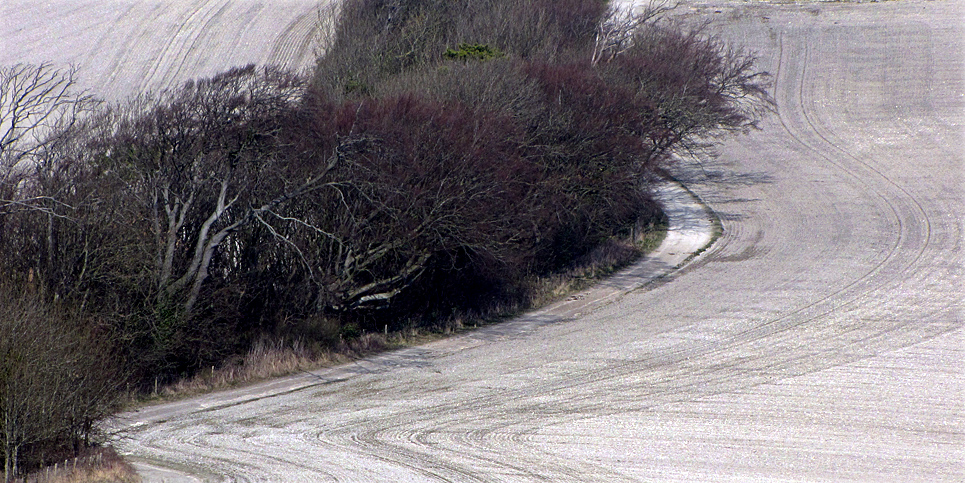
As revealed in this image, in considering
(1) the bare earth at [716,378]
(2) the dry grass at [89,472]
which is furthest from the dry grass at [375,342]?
(2) the dry grass at [89,472]

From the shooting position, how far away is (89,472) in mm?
11023

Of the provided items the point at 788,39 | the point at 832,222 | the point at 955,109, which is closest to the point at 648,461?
the point at 832,222

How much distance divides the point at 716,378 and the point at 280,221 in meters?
10.0

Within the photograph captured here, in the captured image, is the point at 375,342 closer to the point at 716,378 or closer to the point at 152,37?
the point at 716,378

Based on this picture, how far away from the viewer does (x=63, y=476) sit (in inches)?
427

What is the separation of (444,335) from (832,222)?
17.1 meters

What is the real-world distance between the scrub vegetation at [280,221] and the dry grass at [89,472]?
0.72ft

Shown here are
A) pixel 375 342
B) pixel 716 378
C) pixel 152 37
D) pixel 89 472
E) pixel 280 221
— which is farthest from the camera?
pixel 152 37

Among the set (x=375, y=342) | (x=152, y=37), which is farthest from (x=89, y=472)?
(x=152, y=37)

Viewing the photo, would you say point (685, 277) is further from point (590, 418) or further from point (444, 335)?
point (590, 418)

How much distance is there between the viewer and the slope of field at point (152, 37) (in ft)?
173

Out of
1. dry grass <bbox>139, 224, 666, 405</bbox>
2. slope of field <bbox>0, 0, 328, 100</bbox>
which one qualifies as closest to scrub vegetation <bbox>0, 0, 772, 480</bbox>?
dry grass <bbox>139, 224, 666, 405</bbox>

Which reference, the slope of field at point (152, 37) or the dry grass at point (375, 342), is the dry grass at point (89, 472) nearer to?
the dry grass at point (375, 342)

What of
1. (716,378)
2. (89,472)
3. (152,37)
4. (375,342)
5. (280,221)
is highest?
(152,37)
